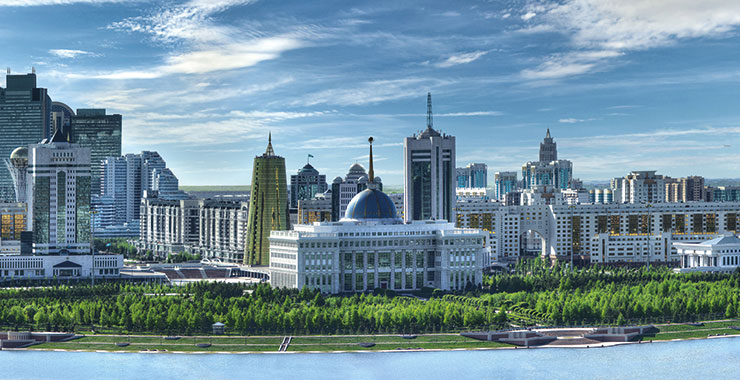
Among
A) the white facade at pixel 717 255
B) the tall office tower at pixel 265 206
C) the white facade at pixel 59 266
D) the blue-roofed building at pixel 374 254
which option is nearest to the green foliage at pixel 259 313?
the blue-roofed building at pixel 374 254

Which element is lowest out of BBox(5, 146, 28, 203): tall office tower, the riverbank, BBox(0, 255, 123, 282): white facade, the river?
A: the river

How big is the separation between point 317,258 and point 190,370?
3547 cm

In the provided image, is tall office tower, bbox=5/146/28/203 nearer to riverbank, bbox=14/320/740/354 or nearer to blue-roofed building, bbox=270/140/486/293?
blue-roofed building, bbox=270/140/486/293

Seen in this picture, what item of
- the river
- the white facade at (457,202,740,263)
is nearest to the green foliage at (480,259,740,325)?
the river

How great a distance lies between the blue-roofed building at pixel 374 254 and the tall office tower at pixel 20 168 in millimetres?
72173

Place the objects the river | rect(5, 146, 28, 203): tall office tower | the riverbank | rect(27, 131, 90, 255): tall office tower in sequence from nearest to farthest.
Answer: the river < the riverbank < rect(27, 131, 90, 255): tall office tower < rect(5, 146, 28, 203): tall office tower

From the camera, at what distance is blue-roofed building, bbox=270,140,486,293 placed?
121m

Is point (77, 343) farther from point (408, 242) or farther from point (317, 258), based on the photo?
point (408, 242)

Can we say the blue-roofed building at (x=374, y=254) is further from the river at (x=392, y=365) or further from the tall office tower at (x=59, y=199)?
the tall office tower at (x=59, y=199)

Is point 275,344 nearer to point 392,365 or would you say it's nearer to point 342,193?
point 392,365

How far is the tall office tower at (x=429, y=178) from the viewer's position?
553 ft

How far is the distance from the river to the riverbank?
107cm

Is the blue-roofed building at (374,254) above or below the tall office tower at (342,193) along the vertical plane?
below

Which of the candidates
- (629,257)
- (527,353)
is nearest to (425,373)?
(527,353)
